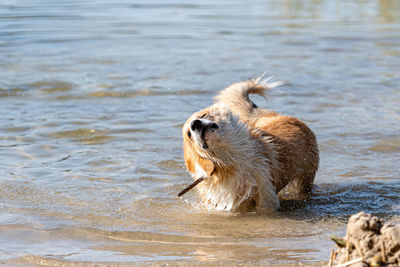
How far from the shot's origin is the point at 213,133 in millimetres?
4828

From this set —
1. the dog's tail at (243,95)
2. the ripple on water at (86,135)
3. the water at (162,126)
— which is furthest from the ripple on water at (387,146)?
the ripple on water at (86,135)

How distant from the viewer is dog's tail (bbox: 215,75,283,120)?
6203 millimetres

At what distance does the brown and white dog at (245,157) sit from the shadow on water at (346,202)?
0.20m

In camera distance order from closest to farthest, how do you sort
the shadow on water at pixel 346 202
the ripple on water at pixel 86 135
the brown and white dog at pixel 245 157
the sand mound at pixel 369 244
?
the sand mound at pixel 369 244
the brown and white dog at pixel 245 157
the shadow on water at pixel 346 202
the ripple on water at pixel 86 135

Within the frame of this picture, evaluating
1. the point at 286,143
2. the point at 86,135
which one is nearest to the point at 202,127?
the point at 286,143

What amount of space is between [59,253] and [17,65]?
763 centimetres

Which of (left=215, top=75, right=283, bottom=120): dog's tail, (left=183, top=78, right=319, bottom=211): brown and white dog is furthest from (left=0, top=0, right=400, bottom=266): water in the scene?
(left=215, top=75, right=283, bottom=120): dog's tail

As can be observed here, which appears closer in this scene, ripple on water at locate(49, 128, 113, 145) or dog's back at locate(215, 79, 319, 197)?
dog's back at locate(215, 79, 319, 197)

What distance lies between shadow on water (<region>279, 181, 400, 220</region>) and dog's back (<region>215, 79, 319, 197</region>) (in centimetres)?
20

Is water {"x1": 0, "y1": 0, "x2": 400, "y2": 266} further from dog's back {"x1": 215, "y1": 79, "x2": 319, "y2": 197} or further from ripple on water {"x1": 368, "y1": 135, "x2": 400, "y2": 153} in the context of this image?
dog's back {"x1": 215, "y1": 79, "x2": 319, "y2": 197}

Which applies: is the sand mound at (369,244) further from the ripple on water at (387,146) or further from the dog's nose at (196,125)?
the ripple on water at (387,146)

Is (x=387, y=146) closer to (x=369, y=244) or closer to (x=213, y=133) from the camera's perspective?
(x=213, y=133)

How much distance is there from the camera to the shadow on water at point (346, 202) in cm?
527

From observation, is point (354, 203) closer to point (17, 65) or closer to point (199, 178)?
point (199, 178)
